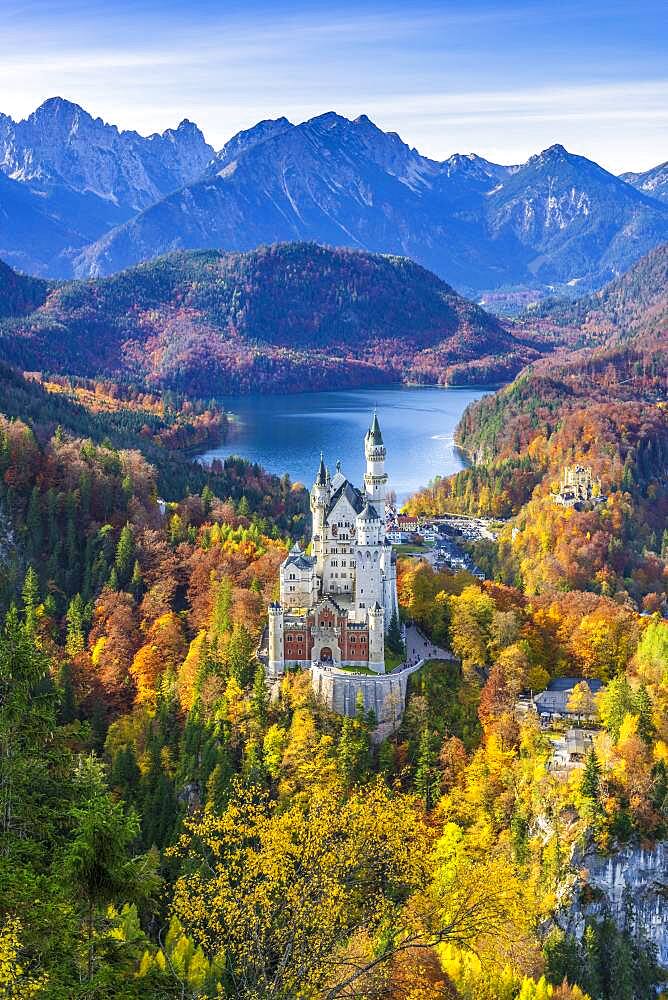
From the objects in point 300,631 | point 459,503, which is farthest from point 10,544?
point 459,503

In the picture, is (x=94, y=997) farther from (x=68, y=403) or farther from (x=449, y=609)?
(x=68, y=403)

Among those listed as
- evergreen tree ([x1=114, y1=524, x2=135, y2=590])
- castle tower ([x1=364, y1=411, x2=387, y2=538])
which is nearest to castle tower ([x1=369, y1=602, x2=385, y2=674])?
castle tower ([x1=364, y1=411, x2=387, y2=538])

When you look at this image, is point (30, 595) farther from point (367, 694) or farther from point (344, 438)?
point (344, 438)

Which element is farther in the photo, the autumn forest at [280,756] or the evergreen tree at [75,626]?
the evergreen tree at [75,626]

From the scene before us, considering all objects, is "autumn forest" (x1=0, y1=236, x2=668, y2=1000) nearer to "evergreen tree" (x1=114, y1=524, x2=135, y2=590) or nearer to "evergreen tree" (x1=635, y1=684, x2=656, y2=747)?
"evergreen tree" (x1=635, y1=684, x2=656, y2=747)

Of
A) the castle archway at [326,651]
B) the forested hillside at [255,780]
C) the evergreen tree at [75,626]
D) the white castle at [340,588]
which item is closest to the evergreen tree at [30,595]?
the forested hillside at [255,780]

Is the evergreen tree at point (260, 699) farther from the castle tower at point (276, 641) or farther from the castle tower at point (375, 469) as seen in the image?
the castle tower at point (375, 469)
